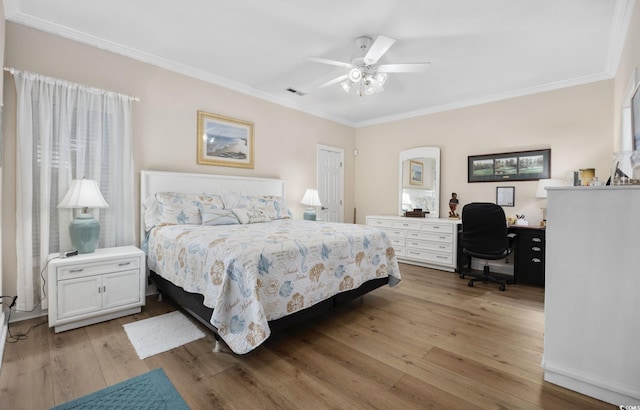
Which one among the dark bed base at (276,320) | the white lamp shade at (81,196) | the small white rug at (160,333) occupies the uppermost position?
the white lamp shade at (81,196)

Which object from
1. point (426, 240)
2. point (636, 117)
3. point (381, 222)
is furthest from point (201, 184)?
point (636, 117)

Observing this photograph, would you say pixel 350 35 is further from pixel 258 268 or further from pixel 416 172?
pixel 416 172

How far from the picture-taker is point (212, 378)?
1817 millimetres

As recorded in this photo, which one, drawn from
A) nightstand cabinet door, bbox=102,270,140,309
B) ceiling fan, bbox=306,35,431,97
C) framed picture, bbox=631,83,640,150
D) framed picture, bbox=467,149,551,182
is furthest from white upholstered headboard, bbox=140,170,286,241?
framed picture, bbox=631,83,640,150

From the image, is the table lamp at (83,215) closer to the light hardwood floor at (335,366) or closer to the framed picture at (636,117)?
the light hardwood floor at (335,366)

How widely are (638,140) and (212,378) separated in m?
3.28

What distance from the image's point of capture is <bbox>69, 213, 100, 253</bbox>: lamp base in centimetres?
257

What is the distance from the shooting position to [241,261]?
6.29 feet

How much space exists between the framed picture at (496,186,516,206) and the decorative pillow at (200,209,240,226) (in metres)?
3.88

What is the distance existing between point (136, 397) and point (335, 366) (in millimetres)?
1180

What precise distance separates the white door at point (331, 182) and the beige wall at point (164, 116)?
7.4 inches

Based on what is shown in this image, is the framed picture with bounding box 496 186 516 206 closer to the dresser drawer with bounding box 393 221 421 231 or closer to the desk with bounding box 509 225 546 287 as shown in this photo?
the desk with bounding box 509 225 546 287

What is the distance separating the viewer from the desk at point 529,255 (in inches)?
149

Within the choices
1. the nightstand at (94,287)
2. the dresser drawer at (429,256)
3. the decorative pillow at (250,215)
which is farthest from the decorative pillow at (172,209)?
the dresser drawer at (429,256)
